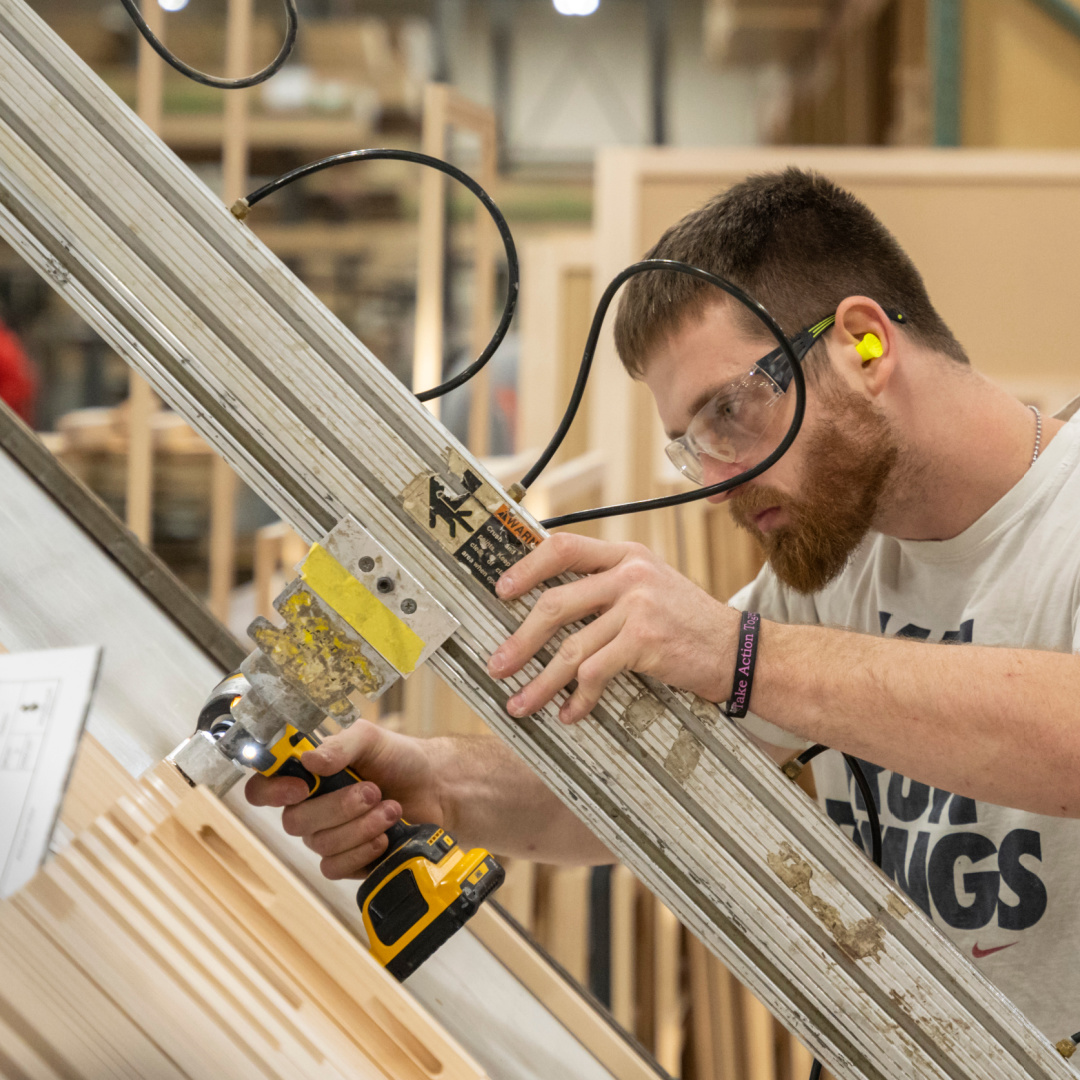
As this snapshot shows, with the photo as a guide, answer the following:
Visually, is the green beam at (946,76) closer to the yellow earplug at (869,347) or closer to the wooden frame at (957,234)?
the wooden frame at (957,234)

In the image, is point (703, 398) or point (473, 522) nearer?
point (473, 522)

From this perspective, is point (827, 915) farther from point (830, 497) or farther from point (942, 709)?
point (830, 497)

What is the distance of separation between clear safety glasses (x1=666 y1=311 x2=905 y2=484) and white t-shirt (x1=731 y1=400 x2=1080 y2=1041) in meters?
0.23

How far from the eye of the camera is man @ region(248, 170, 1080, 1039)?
2.92ft

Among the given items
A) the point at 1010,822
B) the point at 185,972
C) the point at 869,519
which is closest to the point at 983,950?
the point at 1010,822

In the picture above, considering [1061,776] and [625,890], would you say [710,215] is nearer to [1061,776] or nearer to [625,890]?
[1061,776]

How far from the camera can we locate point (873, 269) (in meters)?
1.04

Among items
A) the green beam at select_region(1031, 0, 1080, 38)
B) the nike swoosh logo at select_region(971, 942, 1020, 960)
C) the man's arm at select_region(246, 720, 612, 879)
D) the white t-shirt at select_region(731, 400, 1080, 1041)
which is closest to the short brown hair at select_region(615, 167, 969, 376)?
the white t-shirt at select_region(731, 400, 1080, 1041)

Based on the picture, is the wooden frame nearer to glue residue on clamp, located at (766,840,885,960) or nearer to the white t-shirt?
the white t-shirt

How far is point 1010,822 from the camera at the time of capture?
3.28ft

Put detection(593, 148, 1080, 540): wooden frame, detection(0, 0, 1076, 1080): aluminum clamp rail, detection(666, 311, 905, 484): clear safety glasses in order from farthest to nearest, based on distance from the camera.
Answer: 1. detection(593, 148, 1080, 540): wooden frame
2. detection(666, 311, 905, 484): clear safety glasses
3. detection(0, 0, 1076, 1080): aluminum clamp rail

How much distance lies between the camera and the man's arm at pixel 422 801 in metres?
0.79

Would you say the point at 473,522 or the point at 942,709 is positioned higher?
the point at 473,522

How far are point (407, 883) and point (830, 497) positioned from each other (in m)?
0.54
